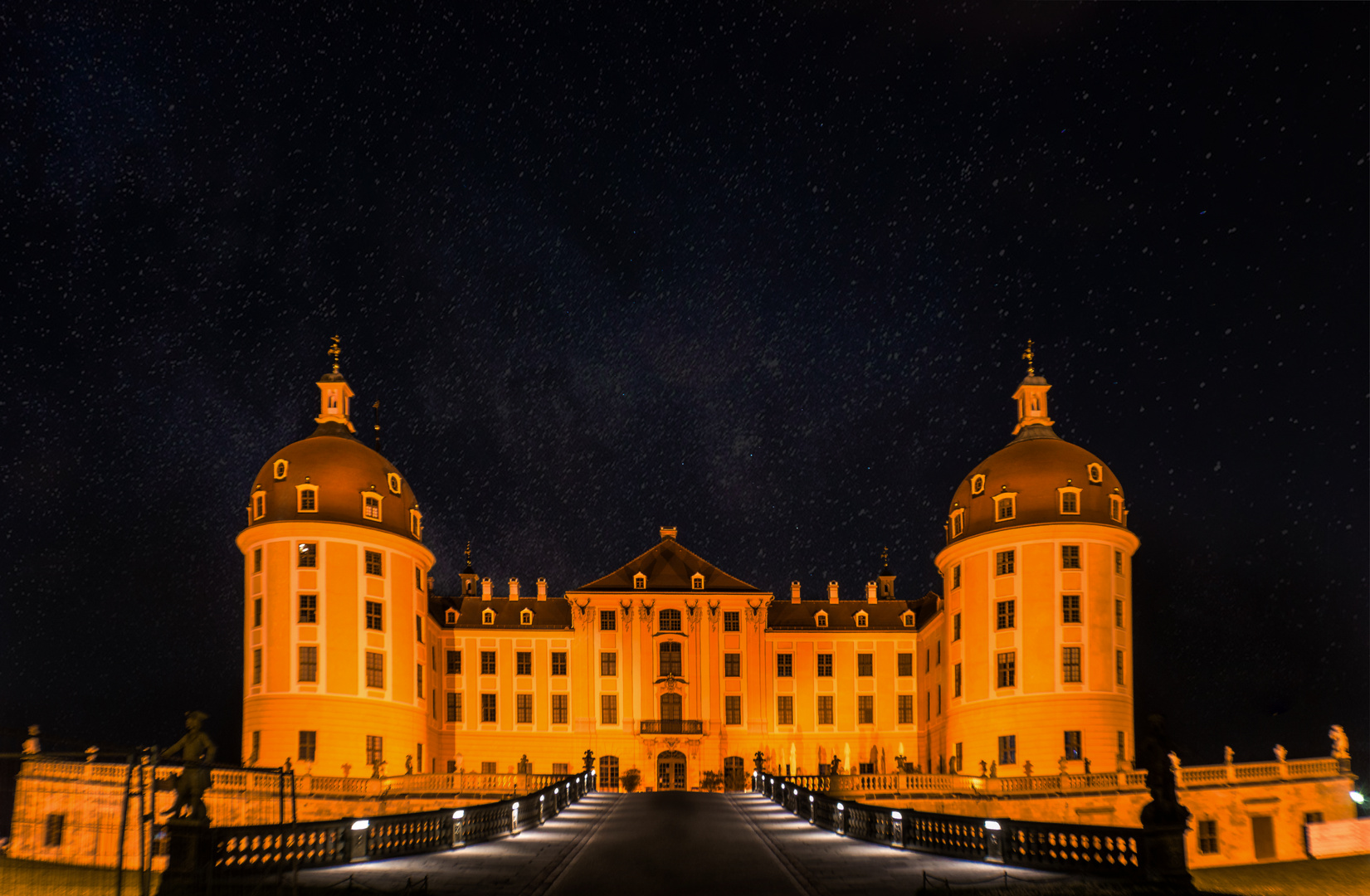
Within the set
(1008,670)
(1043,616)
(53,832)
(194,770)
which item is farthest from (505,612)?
(194,770)

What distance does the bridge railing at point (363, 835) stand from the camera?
18.8 m

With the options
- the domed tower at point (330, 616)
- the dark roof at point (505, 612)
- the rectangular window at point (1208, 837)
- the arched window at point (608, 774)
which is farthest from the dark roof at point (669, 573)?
the rectangular window at point (1208, 837)

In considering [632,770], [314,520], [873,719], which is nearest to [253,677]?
[314,520]

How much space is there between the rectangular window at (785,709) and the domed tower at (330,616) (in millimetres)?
19282

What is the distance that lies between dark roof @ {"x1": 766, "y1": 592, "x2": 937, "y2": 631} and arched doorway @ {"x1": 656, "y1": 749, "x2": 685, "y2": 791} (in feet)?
28.8

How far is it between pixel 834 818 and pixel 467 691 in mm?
42390

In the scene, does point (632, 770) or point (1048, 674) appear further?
point (632, 770)

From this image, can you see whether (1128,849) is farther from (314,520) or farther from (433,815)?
(314,520)

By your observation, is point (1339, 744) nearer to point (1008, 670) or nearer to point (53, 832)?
point (1008, 670)

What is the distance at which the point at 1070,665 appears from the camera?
5597cm

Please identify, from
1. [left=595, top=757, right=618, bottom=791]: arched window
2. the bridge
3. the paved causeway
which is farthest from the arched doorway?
the bridge

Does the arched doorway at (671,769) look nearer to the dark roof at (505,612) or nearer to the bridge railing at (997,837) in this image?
the dark roof at (505,612)

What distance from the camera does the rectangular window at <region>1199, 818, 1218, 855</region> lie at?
169 feet

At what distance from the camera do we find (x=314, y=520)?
57.7 metres
